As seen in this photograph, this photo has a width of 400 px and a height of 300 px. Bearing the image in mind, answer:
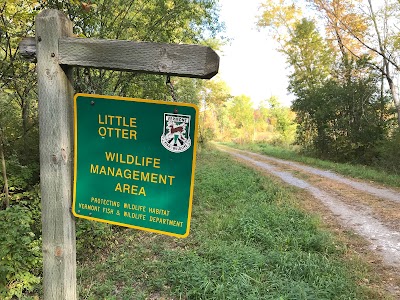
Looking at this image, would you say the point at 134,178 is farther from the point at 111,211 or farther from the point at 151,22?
the point at 151,22

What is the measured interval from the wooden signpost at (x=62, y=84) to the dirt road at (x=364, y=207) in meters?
3.83

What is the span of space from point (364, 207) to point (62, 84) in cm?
726

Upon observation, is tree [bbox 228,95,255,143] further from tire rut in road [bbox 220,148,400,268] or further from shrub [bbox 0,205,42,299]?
shrub [bbox 0,205,42,299]

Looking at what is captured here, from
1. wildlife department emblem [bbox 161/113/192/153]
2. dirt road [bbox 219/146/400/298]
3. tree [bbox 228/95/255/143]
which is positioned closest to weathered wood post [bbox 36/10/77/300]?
wildlife department emblem [bbox 161/113/192/153]

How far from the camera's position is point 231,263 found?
4.10 m

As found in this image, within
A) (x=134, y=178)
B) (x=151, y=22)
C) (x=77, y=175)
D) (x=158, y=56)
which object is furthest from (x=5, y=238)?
(x=151, y=22)

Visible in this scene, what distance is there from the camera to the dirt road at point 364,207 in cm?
501

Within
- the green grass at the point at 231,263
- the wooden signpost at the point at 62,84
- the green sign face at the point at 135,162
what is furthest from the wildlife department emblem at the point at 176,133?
the green grass at the point at 231,263

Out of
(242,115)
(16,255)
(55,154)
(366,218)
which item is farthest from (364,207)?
(242,115)

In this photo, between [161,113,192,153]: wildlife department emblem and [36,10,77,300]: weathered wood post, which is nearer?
[161,113,192,153]: wildlife department emblem

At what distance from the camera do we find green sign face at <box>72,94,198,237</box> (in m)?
1.65

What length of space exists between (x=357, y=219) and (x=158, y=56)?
6.17 meters

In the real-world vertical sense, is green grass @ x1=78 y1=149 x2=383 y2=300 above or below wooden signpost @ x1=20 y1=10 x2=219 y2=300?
below

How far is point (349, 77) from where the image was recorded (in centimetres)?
1591
